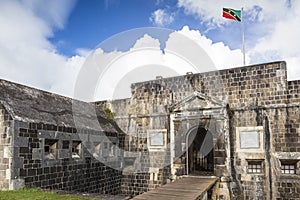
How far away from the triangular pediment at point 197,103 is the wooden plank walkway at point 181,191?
2991 millimetres

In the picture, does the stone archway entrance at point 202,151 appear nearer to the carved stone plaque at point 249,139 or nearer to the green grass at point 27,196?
the carved stone plaque at point 249,139

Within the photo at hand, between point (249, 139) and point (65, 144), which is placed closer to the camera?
point (65, 144)

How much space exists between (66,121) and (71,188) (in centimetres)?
256

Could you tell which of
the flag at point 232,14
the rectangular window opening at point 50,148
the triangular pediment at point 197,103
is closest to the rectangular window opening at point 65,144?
the rectangular window opening at point 50,148

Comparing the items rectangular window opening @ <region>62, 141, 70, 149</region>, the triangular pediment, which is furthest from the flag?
rectangular window opening @ <region>62, 141, 70, 149</region>

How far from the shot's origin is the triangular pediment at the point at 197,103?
11.3 m

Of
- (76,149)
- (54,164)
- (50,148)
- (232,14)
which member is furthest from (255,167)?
(50,148)

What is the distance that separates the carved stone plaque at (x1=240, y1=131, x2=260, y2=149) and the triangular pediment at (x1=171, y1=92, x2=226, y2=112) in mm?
1426

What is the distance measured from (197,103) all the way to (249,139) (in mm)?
2558

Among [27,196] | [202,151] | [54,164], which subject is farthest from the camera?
[202,151]

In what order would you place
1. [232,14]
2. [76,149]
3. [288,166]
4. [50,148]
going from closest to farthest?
[50,148] → [288,166] → [76,149] → [232,14]

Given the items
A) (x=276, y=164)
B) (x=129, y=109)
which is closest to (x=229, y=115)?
(x=276, y=164)

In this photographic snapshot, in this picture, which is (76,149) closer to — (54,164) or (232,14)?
(54,164)

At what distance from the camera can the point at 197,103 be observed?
11.7 meters
